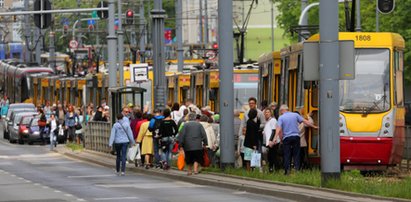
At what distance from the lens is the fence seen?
4912cm

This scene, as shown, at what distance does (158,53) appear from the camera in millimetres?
40906

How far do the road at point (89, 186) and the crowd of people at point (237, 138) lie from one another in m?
0.88

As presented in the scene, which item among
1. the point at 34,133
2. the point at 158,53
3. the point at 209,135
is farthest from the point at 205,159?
the point at 34,133

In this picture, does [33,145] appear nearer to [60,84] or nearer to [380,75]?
[60,84]

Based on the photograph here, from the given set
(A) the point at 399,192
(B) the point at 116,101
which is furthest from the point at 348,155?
(B) the point at 116,101

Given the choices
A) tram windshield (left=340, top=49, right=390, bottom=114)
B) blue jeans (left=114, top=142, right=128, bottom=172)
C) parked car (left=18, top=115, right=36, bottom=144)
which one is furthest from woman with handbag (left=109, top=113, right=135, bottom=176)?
parked car (left=18, top=115, right=36, bottom=144)

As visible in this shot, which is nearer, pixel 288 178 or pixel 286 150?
pixel 288 178

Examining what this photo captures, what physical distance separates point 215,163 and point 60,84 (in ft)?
151

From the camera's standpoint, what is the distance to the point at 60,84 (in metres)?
80.9

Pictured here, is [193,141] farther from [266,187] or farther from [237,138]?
[266,187]

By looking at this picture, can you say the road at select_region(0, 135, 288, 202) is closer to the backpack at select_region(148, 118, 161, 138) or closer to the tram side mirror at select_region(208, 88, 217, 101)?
the backpack at select_region(148, 118, 161, 138)

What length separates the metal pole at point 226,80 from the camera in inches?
1310

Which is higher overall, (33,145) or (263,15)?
(263,15)

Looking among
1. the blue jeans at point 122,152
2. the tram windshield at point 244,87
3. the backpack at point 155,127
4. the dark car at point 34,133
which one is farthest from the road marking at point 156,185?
the dark car at point 34,133
